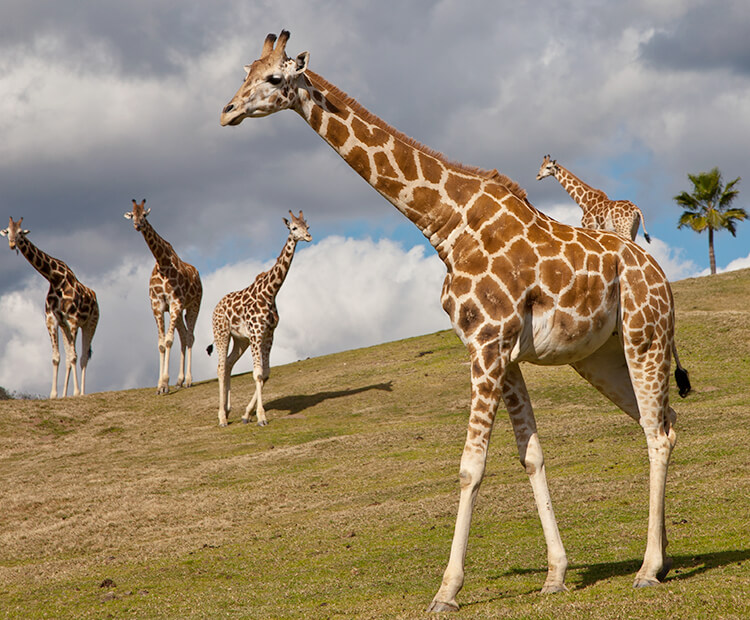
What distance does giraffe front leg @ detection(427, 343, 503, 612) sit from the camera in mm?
8133

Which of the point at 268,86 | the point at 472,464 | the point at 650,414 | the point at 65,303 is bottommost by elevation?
the point at 472,464

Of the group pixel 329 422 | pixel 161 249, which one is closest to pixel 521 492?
pixel 329 422

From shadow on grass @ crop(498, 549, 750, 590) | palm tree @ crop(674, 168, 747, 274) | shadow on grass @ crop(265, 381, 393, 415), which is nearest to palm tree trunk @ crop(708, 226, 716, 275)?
palm tree @ crop(674, 168, 747, 274)

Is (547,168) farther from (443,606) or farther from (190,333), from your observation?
(443,606)

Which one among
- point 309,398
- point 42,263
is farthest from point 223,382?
point 42,263

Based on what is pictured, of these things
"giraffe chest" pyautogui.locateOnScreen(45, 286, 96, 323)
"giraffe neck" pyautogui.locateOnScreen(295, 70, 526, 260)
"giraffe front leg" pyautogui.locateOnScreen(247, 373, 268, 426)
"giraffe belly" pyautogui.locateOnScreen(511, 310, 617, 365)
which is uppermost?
"giraffe chest" pyautogui.locateOnScreen(45, 286, 96, 323)

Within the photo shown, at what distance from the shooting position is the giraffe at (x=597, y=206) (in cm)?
3322

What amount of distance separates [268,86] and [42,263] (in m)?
27.0

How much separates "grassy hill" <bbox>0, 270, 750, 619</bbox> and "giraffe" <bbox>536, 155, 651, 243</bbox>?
4967 millimetres

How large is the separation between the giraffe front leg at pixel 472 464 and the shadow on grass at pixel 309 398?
64.5 feet

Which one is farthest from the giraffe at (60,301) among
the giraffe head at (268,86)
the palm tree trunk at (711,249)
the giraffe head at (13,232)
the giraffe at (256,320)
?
the palm tree trunk at (711,249)

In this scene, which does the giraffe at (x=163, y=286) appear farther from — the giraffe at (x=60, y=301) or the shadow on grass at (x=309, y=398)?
the shadow on grass at (x=309, y=398)

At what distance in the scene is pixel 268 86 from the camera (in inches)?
361

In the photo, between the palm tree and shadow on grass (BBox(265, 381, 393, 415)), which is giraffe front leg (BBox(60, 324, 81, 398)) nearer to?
shadow on grass (BBox(265, 381, 393, 415))
